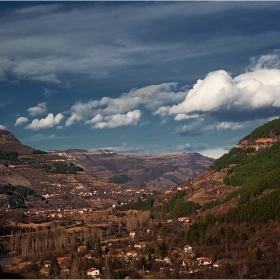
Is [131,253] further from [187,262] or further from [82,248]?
[82,248]

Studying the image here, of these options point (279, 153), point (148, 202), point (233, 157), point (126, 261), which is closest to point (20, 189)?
point (148, 202)

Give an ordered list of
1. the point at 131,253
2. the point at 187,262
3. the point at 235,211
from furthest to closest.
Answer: the point at 235,211
the point at 131,253
the point at 187,262

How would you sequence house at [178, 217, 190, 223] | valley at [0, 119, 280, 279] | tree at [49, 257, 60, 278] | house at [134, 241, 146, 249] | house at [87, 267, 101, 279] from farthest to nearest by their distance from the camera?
house at [178, 217, 190, 223] < house at [134, 241, 146, 249] < valley at [0, 119, 280, 279] < tree at [49, 257, 60, 278] < house at [87, 267, 101, 279]

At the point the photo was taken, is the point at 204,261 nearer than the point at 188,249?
Yes

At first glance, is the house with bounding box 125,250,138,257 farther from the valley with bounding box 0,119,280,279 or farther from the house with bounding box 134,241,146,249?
the house with bounding box 134,241,146,249

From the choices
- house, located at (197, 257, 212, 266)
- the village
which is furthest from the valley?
the village

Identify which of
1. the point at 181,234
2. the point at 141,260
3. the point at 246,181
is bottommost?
the point at 141,260

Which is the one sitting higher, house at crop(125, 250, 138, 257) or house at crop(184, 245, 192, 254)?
house at crop(184, 245, 192, 254)

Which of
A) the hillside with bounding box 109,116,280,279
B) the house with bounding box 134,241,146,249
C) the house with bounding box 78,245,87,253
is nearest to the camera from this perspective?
the hillside with bounding box 109,116,280,279

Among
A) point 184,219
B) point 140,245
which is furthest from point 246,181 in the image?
point 140,245

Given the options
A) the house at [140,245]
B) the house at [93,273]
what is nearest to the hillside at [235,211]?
the house at [140,245]
